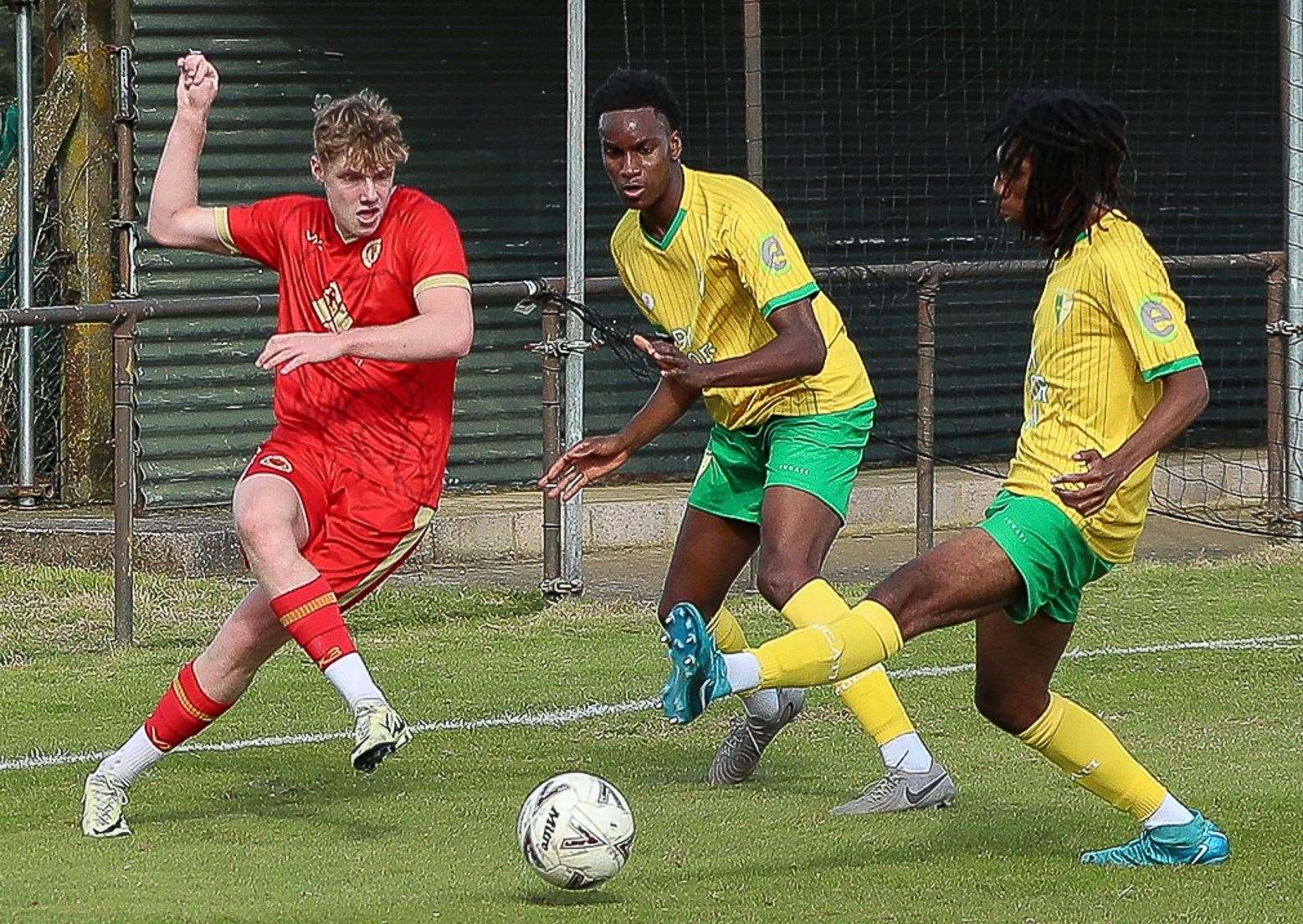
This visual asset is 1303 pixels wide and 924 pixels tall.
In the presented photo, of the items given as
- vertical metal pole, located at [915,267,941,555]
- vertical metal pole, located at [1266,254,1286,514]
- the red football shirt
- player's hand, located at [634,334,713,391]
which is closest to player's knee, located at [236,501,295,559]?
the red football shirt

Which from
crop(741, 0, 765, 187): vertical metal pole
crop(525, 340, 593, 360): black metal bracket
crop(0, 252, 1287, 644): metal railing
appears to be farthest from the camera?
crop(741, 0, 765, 187): vertical metal pole

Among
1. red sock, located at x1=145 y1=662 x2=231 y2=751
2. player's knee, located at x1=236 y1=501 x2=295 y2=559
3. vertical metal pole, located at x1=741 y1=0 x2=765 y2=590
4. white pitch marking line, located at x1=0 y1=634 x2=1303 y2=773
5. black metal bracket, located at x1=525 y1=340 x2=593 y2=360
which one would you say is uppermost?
vertical metal pole, located at x1=741 y1=0 x2=765 y2=590

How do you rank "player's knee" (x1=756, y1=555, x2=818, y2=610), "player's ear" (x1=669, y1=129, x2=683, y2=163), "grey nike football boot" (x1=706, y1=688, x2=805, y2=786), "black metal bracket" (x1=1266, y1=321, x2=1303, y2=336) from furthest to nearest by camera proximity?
"black metal bracket" (x1=1266, y1=321, x2=1303, y2=336), "grey nike football boot" (x1=706, y1=688, x2=805, y2=786), "player's ear" (x1=669, y1=129, x2=683, y2=163), "player's knee" (x1=756, y1=555, x2=818, y2=610)

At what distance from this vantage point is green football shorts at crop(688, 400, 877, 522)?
6.68 metres

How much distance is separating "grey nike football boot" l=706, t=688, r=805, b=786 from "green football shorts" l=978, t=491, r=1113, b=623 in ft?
5.15

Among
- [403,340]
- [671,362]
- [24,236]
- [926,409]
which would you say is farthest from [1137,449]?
[24,236]

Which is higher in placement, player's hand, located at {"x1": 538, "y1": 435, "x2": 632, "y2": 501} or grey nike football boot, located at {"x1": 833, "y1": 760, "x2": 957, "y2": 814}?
player's hand, located at {"x1": 538, "y1": 435, "x2": 632, "y2": 501}

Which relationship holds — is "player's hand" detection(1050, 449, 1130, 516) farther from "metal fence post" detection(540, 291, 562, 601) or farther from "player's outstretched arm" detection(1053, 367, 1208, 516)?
"metal fence post" detection(540, 291, 562, 601)

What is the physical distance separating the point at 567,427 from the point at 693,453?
3.65 meters

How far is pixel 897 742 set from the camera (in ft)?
21.6

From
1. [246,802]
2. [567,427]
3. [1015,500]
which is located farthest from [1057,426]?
[567,427]

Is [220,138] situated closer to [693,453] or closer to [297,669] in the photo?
[693,453]

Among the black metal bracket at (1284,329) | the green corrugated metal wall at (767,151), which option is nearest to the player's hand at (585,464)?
the green corrugated metal wall at (767,151)

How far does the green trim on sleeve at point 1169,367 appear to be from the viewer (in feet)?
17.5
